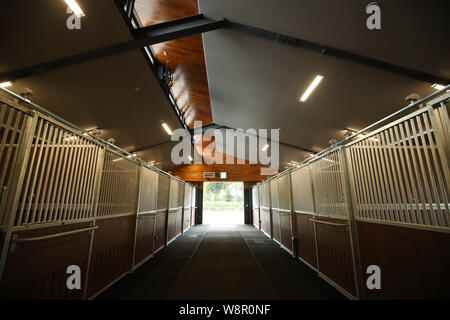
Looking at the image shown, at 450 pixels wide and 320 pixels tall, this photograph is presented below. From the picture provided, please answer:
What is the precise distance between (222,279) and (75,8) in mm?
4243

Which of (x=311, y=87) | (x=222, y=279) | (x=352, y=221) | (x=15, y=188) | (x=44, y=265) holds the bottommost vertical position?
(x=222, y=279)

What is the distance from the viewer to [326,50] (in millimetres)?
3057

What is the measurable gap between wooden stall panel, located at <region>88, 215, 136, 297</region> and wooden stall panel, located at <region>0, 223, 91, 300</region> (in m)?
0.22

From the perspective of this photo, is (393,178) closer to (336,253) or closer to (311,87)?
(336,253)

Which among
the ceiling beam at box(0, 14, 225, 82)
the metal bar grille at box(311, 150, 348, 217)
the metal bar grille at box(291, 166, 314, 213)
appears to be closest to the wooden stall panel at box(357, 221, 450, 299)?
the metal bar grille at box(311, 150, 348, 217)

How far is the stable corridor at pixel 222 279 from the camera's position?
7.61 ft

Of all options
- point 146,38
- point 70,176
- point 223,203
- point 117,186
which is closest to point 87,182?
point 70,176

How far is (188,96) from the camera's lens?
19.1 ft

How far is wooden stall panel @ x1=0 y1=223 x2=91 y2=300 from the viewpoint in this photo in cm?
131

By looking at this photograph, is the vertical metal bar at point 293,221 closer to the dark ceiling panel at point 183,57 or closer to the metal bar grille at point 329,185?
the metal bar grille at point 329,185

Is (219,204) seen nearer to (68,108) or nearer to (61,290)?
(68,108)

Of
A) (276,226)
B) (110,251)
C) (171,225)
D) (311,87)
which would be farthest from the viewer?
(171,225)

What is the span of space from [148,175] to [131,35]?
98.4 inches

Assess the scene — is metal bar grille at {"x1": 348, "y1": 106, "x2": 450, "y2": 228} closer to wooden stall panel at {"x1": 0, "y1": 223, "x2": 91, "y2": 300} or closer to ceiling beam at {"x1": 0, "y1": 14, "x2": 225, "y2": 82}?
ceiling beam at {"x1": 0, "y1": 14, "x2": 225, "y2": 82}
